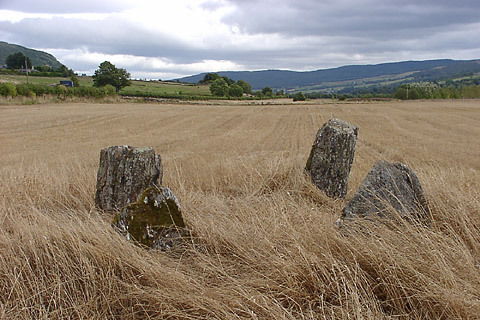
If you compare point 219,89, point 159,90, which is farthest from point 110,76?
point 219,89

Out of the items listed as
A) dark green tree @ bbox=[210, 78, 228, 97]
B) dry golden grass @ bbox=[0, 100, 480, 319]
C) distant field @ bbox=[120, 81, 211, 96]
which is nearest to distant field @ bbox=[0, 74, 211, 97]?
distant field @ bbox=[120, 81, 211, 96]

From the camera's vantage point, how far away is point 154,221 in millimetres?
3861

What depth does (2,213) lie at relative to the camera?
448 centimetres

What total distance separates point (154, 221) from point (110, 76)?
9277 cm

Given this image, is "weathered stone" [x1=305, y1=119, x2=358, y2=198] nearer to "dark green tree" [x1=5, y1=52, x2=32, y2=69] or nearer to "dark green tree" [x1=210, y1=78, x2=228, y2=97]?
"dark green tree" [x1=210, y1=78, x2=228, y2=97]

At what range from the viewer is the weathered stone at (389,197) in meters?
4.13

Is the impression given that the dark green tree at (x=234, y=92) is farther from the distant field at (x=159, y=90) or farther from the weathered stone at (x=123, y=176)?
the weathered stone at (x=123, y=176)

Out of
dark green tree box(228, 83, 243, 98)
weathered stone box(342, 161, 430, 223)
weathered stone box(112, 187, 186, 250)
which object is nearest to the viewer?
weathered stone box(112, 187, 186, 250)

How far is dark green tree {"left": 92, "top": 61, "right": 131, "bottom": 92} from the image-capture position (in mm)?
89562

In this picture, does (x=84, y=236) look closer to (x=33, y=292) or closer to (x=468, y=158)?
(x=33, y=292)

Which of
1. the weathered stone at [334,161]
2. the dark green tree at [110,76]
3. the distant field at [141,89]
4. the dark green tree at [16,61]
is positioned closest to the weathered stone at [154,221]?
the weathered stone at [334,161]

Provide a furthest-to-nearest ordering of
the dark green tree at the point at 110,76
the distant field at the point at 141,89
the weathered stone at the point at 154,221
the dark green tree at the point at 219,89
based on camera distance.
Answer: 1. the dark green tree at the point at 219,89
2. the dark green tree at the point at 110,76
3. the distant field at the point at 141,89
4. the weathered stone at the point at 154,221

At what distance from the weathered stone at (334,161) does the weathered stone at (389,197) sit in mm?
1582

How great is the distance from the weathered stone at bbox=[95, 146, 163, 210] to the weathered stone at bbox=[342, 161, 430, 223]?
2920 millimetres
